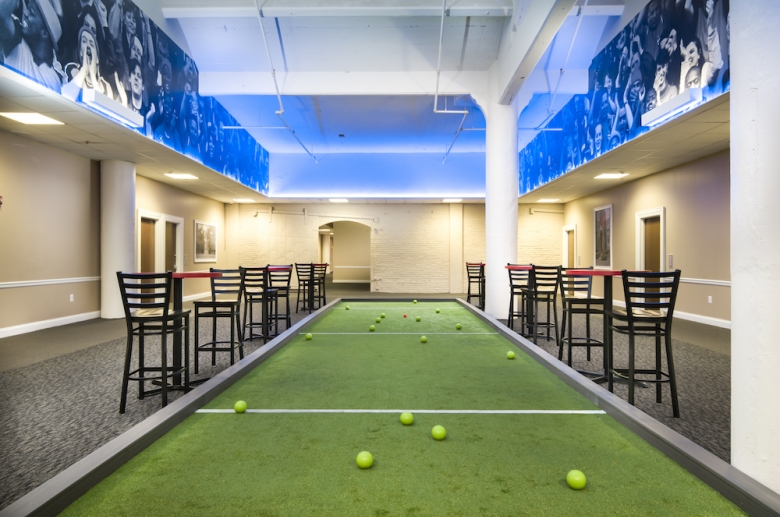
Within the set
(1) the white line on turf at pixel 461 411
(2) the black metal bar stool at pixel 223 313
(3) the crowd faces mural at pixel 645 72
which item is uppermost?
(3) the crowd faces mural at pixel 645 72

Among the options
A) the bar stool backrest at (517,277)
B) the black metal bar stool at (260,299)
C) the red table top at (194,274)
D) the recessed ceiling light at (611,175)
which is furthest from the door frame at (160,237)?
the recessed ceiling light at (611,175)

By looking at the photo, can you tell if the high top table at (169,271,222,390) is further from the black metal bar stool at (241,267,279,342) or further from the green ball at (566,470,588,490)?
the green ball at (566,470,588,490)

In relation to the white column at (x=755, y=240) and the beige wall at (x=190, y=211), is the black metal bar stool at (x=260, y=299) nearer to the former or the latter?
the white column at (x=755, y=240)

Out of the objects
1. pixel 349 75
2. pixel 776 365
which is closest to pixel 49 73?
pixel 349 75

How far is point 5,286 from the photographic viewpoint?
6.12 metres

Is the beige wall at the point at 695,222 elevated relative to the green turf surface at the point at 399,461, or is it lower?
elevated

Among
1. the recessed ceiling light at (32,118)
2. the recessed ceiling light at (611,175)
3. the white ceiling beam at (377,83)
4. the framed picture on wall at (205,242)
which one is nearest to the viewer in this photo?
the recessed ceiling light at (32,118)

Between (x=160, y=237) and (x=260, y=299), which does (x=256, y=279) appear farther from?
(x=160, y=237)

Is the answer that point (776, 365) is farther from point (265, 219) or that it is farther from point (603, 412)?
point (265, 219)

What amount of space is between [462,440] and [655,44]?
631cm

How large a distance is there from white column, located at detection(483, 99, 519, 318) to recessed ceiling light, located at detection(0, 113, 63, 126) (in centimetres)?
644

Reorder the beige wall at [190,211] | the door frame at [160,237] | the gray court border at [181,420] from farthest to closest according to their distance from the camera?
1. the beige wall at [190,211]
2. the door frame at [160,237]
3. the gray court border at [181,420]

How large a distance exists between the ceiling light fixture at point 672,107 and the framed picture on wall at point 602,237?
206 inches

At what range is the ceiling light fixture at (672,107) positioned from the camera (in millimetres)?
4918
